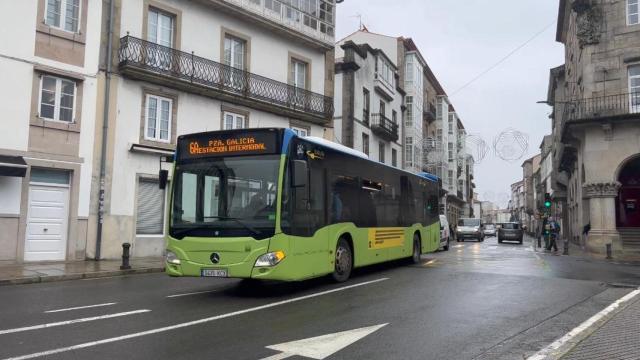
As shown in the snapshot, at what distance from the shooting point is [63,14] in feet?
54.7

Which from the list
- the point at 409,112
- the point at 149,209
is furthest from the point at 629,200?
the point at 149,209

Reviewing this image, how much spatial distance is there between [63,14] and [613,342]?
675 inches

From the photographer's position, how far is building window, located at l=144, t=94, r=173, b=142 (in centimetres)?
1891

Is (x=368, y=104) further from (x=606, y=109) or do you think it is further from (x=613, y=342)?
(x=613, y=342)

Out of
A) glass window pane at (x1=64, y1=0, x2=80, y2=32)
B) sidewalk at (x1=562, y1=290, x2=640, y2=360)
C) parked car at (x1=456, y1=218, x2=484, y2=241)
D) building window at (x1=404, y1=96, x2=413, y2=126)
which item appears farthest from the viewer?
building window at (x1=404, y1=96, x2=413, y2=126)

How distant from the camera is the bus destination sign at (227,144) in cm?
950

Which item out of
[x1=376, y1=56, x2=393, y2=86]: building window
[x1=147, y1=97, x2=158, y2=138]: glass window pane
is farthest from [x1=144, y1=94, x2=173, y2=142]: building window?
[x1=376, y1=56, x2=393, y2=86]: building window

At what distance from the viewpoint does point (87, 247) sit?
16.9 meters

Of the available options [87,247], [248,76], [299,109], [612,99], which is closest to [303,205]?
[87,247]

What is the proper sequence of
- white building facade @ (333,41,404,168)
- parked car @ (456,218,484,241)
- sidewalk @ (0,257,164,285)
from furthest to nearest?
parked car @ (456,218,484,241) → white building facade @ (333,41,404,168) → sidewalk @ (0,257,164,285)

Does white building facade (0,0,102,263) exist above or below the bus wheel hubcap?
above

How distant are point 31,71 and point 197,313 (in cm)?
1152

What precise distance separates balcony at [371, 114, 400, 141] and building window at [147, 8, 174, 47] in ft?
60.9

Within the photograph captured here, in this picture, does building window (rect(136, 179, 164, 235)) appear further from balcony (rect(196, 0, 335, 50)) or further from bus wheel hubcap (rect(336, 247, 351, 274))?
bus wheel hubcap (rect(336, 247, 351, 274))
